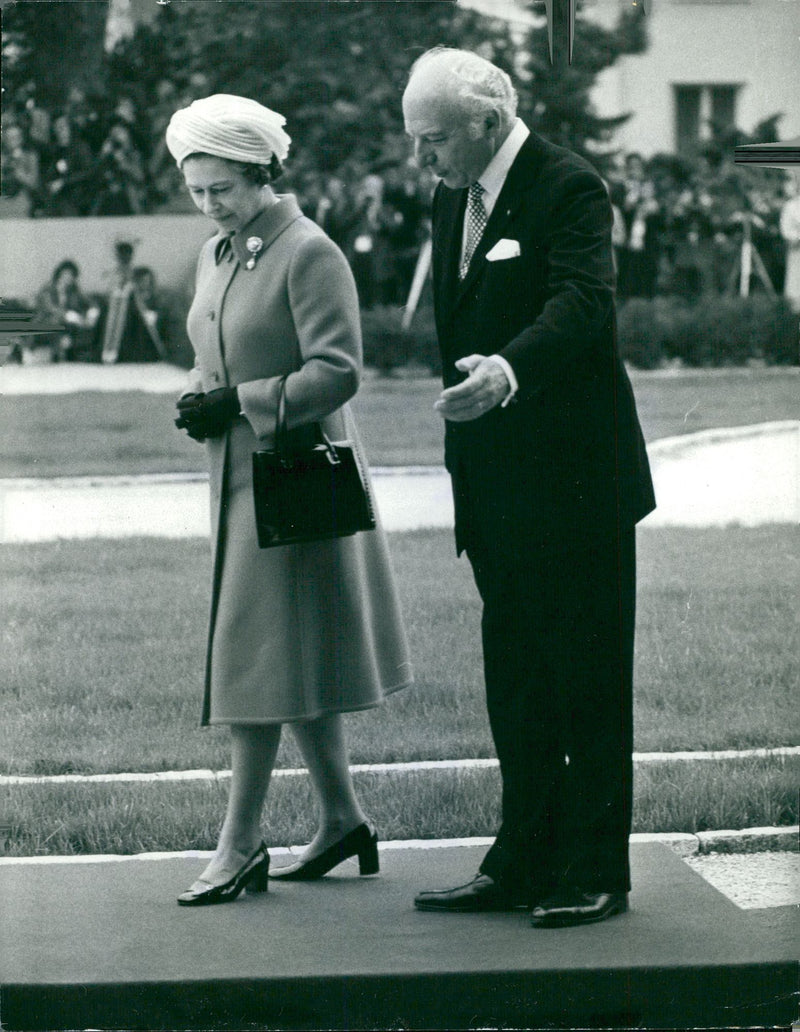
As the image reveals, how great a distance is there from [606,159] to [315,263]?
0.73 m

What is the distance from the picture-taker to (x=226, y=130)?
440 cm

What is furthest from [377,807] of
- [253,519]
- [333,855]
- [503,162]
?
[503,162]

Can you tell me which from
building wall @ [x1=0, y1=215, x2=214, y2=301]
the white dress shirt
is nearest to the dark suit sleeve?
the white dress shirt

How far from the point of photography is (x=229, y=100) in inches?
175

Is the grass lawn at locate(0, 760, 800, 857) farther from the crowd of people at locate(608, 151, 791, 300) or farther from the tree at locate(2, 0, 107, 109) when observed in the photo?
the tree at locate(2, 0, 107, 109)

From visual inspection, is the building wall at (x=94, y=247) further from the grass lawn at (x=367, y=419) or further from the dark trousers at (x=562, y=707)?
the dark trousers at (x=562, y=707)

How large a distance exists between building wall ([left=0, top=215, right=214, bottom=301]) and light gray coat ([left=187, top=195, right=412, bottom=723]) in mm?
62

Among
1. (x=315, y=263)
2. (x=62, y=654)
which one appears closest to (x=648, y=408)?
(x=315, y=263)

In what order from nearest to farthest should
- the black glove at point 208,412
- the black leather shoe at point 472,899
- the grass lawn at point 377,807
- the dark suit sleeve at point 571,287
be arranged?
the dark suit sleeve at point 571,287
the black glove at point 208,412
the black leather shoe at point 472,899
the grass lawn at point 377,807

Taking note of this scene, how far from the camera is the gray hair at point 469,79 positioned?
4289 millimetres

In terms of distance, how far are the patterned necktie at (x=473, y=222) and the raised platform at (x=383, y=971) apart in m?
1.49

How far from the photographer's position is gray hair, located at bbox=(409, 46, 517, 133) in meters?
4.29

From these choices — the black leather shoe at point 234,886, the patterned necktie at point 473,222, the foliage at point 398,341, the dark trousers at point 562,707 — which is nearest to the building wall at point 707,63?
the patterned necktie at point 473,222

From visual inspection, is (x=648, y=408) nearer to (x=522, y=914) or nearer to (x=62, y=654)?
(x=522, y=914)
